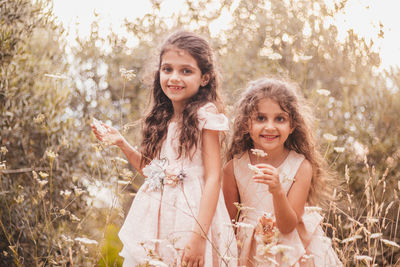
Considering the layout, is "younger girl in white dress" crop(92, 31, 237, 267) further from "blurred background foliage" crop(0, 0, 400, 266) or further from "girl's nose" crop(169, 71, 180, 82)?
"blurred background foliage" crop(0, 0, 400, 266)

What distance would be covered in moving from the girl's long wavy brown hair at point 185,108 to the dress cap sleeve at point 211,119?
29mm

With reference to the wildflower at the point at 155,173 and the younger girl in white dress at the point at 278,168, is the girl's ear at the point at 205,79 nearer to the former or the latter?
the younger girl in white dress at the point at 278,168

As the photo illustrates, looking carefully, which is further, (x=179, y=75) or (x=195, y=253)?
(x=179, y=75)

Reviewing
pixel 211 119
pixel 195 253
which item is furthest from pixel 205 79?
pixel 195 253

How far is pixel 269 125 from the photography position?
8.32 feet

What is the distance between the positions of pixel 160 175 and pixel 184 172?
0.41 feet

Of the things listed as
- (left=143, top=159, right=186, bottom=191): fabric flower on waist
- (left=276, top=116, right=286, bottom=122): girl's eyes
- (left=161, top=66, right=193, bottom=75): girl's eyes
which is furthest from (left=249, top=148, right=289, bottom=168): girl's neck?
(left=161, top=66, right=193, bottom=75): girl's eyes

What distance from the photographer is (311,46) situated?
17.1 ft

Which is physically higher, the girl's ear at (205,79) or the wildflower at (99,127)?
the girl's ear at (205,79)

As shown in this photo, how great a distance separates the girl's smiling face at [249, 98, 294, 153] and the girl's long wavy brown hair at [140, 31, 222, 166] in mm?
234

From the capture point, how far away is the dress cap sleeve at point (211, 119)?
246cm

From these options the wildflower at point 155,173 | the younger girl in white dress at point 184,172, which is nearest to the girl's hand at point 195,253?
the younger girl in white dress at point 184,172

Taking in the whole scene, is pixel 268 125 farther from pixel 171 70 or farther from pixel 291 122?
pixel 171 70

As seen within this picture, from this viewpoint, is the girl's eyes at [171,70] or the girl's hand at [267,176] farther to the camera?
the girl's eyes at [171,70]
